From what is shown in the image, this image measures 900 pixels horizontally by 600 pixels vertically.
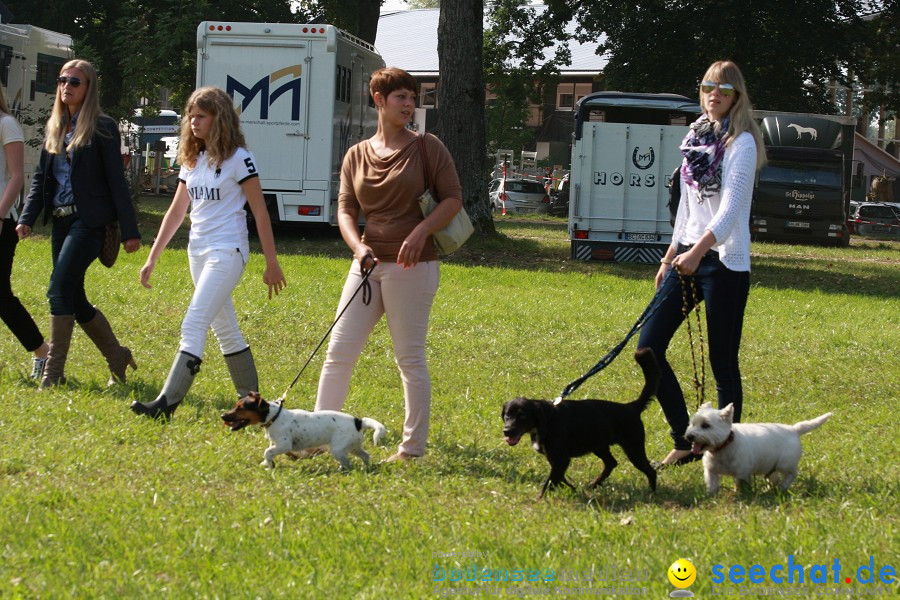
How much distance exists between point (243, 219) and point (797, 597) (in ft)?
12.7

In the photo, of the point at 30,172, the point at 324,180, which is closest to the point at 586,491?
the point at 324,180

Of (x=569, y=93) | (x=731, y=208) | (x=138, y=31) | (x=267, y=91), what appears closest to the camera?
(x=731, y=208)

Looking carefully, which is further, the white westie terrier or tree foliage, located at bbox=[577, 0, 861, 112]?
tree foliage, located at bbox=[577, 0, 861, 112]

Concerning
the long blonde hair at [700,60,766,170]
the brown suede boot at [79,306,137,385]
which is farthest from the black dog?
the brown suede boot at [79,306,137,385]

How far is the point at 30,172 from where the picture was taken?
21469 mm

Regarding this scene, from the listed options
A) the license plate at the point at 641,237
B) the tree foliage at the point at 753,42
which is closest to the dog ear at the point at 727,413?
the license plate at the point at 641,237

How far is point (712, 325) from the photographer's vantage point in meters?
5.81

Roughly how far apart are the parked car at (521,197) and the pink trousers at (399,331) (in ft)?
123

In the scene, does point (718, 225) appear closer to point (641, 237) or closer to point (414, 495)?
point (414, 495)

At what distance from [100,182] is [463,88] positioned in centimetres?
1480

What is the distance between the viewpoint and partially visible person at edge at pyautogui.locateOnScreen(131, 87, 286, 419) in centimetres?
637

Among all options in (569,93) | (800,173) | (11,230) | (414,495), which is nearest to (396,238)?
(414,495)

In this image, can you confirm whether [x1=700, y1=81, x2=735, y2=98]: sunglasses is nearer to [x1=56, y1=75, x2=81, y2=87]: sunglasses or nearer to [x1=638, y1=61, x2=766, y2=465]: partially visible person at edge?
[x1=638, y1=61, x2=766, y2=465]: partially visible person at edge

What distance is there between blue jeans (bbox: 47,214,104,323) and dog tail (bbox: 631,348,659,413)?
3.67 meters
